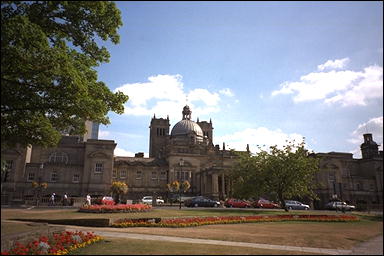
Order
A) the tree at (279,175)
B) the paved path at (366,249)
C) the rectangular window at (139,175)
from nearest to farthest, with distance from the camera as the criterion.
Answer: the paved path at (366,249) → the tree at (279,175) → the rectangular window at (139,175)

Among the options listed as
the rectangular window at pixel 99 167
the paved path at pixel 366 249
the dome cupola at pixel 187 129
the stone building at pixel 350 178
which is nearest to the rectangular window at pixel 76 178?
the rectangular window at pixel 99 167

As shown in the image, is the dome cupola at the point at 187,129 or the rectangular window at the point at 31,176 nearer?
the rectangular window at the point at 31,176

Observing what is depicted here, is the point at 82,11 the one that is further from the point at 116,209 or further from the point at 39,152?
the point at 39,152

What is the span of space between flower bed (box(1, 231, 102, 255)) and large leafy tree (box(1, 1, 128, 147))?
5.44 metres

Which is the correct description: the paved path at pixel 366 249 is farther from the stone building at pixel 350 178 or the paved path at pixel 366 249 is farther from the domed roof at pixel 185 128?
the domed roof at pixel 185 128

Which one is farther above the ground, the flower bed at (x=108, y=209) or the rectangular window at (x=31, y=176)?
the rectangular window at (x=31, y=176)

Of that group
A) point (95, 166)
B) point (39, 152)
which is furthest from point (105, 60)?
point (39, 152)

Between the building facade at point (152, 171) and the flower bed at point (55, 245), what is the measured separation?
4443cm

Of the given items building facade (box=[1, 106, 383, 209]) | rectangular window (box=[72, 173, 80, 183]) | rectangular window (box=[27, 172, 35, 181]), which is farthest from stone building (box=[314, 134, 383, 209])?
rectangular window (box=[27, 172, 35, 181])

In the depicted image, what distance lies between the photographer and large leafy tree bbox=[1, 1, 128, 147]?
38.2 feet

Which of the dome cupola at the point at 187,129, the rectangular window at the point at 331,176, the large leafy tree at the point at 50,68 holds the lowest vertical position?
the rectangular window at the point at 331,176

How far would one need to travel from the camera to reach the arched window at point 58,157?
6283cm

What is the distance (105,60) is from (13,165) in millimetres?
50835

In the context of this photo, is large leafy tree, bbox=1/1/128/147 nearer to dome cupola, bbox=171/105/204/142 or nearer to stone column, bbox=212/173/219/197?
stone column, bbox=212/173/219/197
